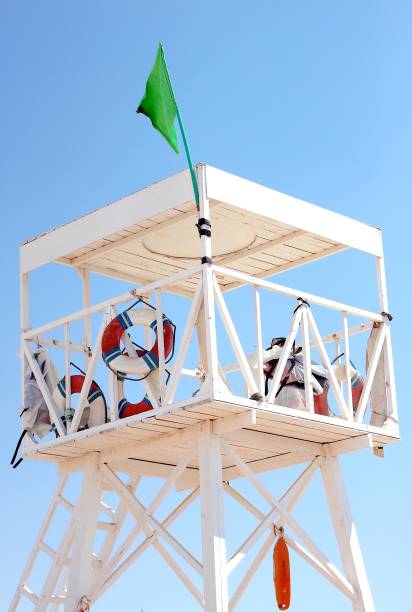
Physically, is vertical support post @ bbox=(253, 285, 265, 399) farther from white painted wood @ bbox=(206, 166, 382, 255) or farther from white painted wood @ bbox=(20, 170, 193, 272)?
white painted wood @ bbox=(20, 170, 193, 272)

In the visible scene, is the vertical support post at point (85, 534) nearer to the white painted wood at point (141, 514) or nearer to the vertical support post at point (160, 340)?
the white painted wood at point (141, 514)

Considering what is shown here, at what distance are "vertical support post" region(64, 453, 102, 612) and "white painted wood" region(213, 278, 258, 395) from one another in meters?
3.08

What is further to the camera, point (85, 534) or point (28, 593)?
point (28, 593)

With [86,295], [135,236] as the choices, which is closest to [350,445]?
[135,236]

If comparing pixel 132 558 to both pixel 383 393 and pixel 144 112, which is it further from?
pixel 144 112

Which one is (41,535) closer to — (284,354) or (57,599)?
(57,599)

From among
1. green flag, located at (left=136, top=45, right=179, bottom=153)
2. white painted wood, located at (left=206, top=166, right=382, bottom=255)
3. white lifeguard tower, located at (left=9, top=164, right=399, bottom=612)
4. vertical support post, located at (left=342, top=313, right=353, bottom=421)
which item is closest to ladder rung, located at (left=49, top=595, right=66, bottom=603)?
white lifeguard tower, located at (left=9, top=164, right=399, bottom=612)

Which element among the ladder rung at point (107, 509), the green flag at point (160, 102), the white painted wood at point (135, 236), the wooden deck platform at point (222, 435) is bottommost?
the ladder rung at point (107, 509)

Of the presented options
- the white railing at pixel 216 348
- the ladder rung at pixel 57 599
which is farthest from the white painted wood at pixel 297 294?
the ladder rung at pixel 57 599

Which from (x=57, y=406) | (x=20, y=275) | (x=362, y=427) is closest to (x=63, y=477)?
(x=57, y=406)

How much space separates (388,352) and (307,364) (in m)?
1.89

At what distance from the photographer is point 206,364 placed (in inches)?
796

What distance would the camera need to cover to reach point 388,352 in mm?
23047

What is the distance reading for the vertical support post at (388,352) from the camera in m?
22.9
